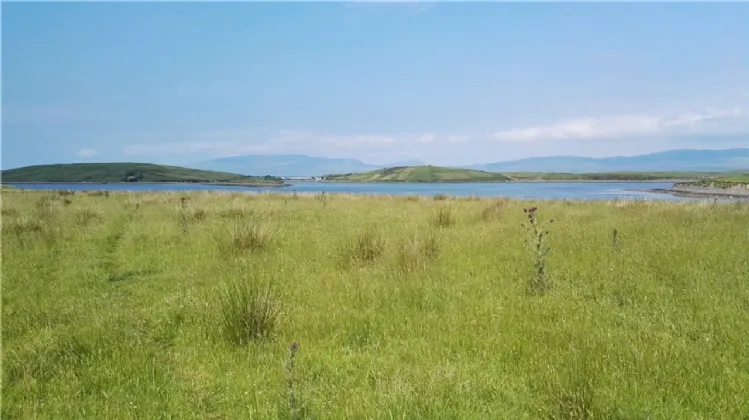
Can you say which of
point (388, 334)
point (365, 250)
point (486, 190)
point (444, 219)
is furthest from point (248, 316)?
point (486, 190)

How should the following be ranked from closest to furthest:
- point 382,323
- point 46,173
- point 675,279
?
1. point 382,323
2. point 675,279
3. point 46,173

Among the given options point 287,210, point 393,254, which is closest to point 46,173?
point 287,210

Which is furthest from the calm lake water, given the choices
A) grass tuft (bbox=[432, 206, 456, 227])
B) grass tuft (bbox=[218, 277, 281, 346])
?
grass tuft (bbox=[218, 277, 281, 346])

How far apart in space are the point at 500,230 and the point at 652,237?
3473 mm

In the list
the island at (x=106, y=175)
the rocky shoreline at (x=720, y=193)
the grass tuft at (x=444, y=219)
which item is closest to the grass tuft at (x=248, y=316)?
the grass tuft at (x=444, y=219)

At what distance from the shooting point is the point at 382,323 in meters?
4.89

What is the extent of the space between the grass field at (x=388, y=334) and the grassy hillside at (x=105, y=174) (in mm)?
152151

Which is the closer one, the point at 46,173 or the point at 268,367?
the point at 268,367

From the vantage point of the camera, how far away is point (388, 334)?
4645 millimetres

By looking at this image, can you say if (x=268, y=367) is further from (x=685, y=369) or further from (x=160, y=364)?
(x=685, y=369)

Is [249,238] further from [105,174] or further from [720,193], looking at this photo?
[105,174]

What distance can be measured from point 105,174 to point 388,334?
19449cm

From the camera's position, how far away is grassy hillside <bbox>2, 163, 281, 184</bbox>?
162125mm

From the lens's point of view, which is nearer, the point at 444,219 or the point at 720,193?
the point at 444,219
